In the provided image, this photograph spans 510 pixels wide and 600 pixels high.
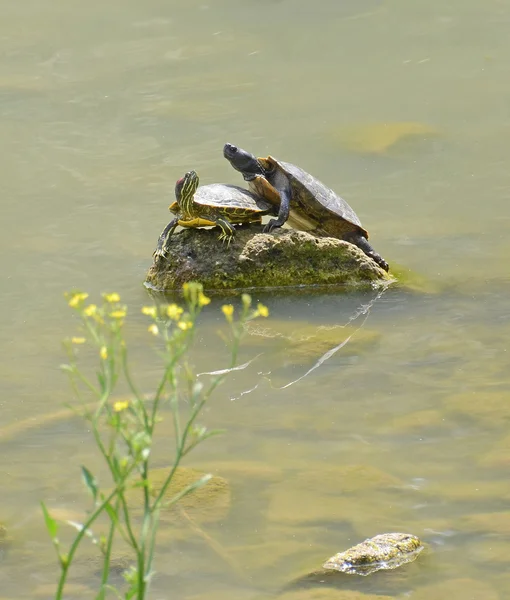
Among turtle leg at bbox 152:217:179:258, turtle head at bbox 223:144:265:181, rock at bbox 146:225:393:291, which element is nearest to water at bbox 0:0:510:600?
rock at bbox 146:225:393:291

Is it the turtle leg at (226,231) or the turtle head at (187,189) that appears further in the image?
the turtle leg at (226,231)

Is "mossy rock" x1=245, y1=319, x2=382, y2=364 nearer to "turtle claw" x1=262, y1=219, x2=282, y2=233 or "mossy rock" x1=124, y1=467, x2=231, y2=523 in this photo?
"turtle claw" x1=262, y1=219, x2=282, y2=233

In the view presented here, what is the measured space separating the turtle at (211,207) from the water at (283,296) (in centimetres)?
53

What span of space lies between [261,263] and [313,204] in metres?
0.62

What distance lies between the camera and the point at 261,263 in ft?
22.2

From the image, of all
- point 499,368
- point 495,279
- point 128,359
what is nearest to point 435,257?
point 495,279

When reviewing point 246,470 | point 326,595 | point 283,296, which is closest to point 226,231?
point 283,296

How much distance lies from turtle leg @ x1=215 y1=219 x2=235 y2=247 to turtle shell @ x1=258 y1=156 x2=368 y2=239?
0.54 m

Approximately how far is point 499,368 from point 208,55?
28.6ft

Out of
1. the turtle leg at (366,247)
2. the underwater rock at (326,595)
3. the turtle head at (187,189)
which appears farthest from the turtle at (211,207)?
the underwater rock at (326,595)

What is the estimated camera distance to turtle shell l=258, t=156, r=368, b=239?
6.97m

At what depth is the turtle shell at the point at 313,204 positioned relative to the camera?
22.9 ft

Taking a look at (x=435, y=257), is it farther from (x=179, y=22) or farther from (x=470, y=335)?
(x=179, y=22)

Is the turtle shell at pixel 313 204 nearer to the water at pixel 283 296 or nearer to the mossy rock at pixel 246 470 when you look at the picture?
the water at pixel 283 296
